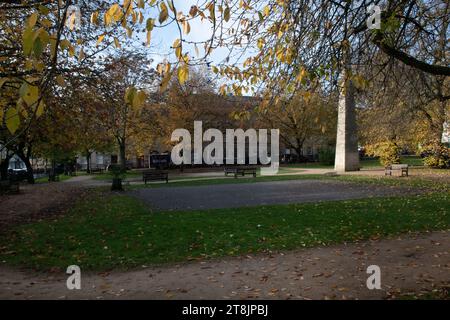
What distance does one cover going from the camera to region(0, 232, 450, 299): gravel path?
5.37 m

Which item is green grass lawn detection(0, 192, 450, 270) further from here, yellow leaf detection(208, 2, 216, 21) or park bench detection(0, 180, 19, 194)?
park bench detection(0, 180, 19, 194)

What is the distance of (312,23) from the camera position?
648 centimetres

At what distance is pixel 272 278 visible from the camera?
607cm

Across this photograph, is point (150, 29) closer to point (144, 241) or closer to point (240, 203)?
point (144, 241)

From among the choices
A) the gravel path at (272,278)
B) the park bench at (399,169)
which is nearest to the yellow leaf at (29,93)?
the gravel path at (272,278)

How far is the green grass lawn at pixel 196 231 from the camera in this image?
7.79 m

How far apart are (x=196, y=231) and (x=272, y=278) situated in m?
3.81

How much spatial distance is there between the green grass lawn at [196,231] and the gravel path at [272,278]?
0.68 meters

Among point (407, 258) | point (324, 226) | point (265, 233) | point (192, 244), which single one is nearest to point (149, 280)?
point (192, 244)

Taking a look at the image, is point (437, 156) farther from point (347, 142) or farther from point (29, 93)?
point (29, 93)

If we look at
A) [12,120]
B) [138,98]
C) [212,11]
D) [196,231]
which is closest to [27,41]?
[12,120]

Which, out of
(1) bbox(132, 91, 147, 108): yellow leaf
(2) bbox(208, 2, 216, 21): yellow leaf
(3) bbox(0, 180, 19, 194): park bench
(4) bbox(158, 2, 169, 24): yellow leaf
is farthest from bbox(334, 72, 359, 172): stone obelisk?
(1) bbox(132, 91, 147, 108): yellow leaf

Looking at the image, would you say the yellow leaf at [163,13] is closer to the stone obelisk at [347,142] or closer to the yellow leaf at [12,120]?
the yellow leaf at [12,120]

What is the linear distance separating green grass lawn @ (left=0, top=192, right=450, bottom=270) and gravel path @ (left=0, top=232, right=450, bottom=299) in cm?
68
